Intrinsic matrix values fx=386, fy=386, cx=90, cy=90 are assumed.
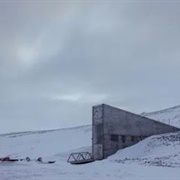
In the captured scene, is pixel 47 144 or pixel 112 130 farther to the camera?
pixel 47 144

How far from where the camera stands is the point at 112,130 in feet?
119

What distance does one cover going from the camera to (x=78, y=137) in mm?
69938

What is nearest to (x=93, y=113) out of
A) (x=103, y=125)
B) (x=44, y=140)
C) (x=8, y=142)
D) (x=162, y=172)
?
(x=103, y=125)

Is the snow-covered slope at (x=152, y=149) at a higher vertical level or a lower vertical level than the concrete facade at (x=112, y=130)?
lower

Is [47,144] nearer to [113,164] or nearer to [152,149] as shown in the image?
[152,149]

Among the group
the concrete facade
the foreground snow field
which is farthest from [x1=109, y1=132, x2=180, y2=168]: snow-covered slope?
the concrete facade

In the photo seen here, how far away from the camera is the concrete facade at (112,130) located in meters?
35.6

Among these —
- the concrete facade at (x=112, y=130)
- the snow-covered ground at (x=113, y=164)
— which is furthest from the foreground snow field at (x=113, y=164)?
the concrete facade at (x=112, y=130)

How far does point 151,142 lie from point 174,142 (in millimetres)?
2590

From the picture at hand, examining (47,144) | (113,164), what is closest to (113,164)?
(113,164)

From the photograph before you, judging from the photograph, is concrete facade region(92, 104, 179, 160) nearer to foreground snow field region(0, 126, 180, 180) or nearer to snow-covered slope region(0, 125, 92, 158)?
foreground snow field region(0, 126, 180, 180)

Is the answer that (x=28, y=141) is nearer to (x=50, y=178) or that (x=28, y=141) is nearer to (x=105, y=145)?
(x=105, y=145)

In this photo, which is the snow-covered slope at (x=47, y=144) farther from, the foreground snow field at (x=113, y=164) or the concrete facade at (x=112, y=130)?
the concrete facade at (x=112, y=130)

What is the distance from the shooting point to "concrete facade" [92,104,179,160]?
3556cm
